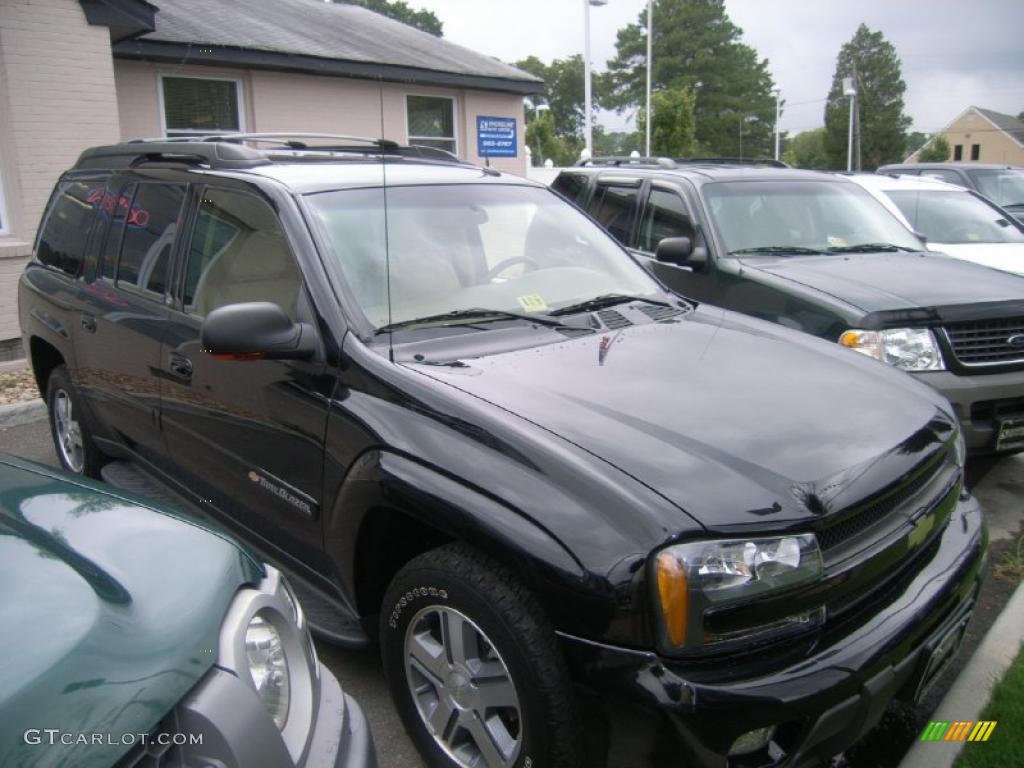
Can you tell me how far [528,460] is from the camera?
2131 millimetres

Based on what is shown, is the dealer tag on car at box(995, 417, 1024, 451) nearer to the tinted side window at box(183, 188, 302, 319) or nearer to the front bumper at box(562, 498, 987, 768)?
the front bumper at box(562, 498, 987, 768)

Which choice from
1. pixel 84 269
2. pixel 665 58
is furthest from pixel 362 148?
pixel 665 58

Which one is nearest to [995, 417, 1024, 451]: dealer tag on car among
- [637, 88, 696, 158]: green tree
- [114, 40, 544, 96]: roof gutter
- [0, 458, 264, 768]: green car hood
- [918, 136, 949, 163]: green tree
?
[0, 458, 264, 768]: green car hood

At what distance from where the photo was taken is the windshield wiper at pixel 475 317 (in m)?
2.86

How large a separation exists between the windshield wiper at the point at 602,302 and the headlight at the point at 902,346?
1.49 meters

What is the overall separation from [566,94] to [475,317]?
3195 inches

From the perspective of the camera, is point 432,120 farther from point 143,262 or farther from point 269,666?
point 269,666

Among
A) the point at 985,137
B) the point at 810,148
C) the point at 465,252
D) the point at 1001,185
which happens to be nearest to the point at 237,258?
the point at 465,252

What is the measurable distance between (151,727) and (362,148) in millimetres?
3700

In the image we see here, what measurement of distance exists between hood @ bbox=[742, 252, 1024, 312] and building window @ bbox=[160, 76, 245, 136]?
8.46m

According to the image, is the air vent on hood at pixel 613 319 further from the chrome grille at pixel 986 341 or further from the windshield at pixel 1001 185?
the windshield at pixel 1001 185

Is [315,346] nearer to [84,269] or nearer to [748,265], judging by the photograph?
[84,269]

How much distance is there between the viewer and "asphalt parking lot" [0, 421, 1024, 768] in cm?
272

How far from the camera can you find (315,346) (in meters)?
2.72
